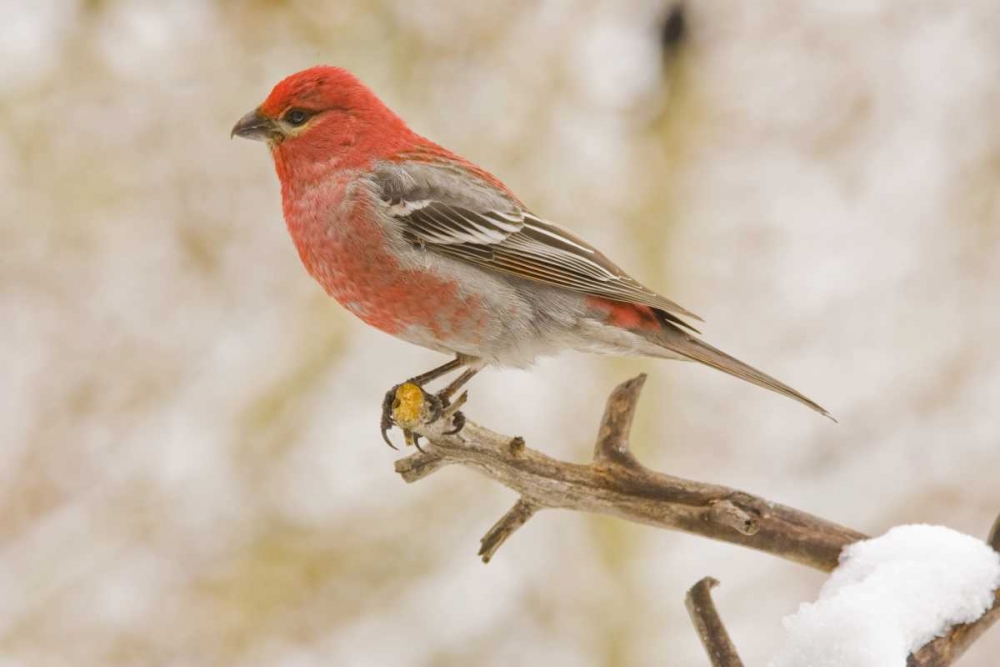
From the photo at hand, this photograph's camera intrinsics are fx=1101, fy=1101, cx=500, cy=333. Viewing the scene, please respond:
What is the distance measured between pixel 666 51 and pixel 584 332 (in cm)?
352

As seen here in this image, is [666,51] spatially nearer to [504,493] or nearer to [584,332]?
[504,493]

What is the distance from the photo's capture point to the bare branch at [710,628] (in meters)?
Result: 2.77

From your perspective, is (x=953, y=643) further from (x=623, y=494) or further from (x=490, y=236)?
(x=490, y=236)

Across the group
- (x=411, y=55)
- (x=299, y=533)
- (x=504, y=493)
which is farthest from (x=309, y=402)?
(x=411, y=55)

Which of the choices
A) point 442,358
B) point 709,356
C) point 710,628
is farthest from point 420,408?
point 442,358

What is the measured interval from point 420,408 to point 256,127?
3.10ft

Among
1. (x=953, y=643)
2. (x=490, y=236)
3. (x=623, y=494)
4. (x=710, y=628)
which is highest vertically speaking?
(x=490, y=236)

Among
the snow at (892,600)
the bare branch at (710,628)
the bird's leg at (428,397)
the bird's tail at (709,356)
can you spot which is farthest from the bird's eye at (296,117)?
the snow at (892,600)

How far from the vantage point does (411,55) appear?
18.6ft

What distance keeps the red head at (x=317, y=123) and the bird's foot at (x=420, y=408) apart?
696 mm

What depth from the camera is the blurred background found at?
17.4 feet

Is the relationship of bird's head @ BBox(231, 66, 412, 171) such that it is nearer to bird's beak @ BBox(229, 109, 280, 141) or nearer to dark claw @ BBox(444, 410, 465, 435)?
bird's beak @ BBox(229, 109, 280, 141)

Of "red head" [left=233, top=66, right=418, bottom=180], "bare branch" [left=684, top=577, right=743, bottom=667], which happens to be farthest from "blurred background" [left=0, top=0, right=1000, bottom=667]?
"bare branch" [left=684, top=577, right=743, bottom=667]

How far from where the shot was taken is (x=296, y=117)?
321cm
